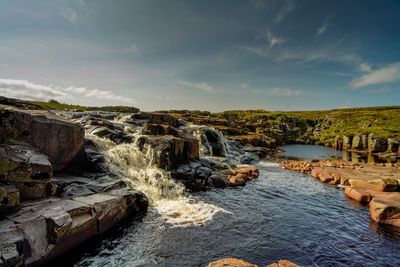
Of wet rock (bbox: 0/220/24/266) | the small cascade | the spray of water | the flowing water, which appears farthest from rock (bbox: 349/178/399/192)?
wet rock (bbox: 0/220/24/266)

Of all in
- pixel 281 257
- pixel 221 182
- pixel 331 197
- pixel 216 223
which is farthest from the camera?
pixel 221 182

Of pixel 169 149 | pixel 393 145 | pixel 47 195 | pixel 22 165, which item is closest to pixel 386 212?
pixel 169 149

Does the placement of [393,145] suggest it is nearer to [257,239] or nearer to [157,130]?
[157,130]

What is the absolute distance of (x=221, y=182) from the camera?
28.3m

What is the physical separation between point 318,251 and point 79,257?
1278cm

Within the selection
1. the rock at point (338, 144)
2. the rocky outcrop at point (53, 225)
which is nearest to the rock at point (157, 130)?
the rocky outcrop at point (53, 225)

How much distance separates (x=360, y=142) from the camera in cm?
8956

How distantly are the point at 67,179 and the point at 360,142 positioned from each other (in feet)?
321

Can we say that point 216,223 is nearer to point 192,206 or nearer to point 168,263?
point 192,206

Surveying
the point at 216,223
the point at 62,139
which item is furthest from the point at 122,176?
the point at 216,223

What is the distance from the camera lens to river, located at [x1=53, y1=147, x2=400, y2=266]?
13.0 metres

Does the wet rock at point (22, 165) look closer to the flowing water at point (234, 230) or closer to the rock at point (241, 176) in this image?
the flowing water at point (234, 230)

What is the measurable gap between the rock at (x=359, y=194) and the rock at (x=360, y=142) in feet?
243

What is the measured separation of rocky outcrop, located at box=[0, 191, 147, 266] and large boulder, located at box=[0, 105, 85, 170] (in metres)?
4.95
